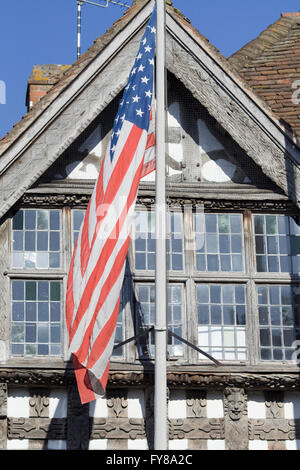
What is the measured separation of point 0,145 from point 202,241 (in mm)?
2632

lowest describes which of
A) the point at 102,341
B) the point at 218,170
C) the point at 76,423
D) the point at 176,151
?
the point at 76,423

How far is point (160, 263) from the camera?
40.9ft

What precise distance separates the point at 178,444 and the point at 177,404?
451mm

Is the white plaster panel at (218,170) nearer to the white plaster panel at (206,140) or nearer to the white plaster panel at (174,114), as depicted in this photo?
the white plaster panel at (206,140)

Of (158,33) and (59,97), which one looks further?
(59,97)

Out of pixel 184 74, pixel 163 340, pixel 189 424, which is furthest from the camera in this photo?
pixel 184 74

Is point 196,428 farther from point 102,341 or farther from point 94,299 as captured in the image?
point 94,299

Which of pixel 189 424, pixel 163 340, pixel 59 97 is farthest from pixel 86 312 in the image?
pixel 59 97

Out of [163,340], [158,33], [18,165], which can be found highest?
[158,33]

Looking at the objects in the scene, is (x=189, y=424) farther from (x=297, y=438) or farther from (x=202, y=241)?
(x=202, y=241)

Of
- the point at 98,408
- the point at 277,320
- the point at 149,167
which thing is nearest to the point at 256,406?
the point at 277,320

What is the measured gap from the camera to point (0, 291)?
13.7 m

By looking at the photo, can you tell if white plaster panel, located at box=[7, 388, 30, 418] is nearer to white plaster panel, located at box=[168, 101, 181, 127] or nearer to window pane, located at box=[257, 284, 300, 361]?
window pane, located at box=[257, 284, 300, 361]

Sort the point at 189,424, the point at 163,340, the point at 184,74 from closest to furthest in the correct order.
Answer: the point at 163,340 → the point at 189,424 → the point at 184,74
